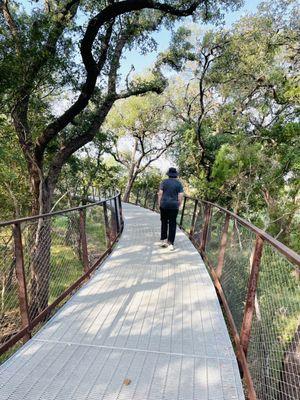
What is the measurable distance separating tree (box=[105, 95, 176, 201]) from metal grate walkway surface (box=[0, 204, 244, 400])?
16.4m

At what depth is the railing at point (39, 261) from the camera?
2.68m

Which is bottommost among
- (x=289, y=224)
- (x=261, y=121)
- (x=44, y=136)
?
(x=289, y=224)

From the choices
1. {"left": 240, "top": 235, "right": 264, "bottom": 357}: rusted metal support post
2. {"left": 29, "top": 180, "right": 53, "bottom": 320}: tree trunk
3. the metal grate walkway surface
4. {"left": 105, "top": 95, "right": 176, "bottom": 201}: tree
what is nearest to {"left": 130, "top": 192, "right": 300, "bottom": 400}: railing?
{"left": 240, "top": 235, "right": 264, "bottom": 357}: rusted metal support post

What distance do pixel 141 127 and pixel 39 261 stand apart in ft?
57.6

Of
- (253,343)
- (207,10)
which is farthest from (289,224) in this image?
(253,343)

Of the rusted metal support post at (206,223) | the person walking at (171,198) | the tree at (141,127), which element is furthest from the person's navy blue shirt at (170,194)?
the tree at (141,127)

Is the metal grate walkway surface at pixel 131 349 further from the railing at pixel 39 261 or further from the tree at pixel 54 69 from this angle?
the tree at pixel 54 69

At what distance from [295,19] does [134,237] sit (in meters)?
9.39

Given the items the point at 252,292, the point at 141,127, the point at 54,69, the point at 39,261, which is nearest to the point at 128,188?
the point at 141,127

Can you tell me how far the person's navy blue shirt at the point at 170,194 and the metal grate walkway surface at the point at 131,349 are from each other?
1610 mm

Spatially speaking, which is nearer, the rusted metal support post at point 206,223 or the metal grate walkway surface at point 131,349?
the metal grate walkway surface at point 131,349

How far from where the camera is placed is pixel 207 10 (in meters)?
7.42

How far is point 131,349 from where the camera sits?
2.48m

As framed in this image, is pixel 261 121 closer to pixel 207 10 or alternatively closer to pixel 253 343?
pixel 207 10
